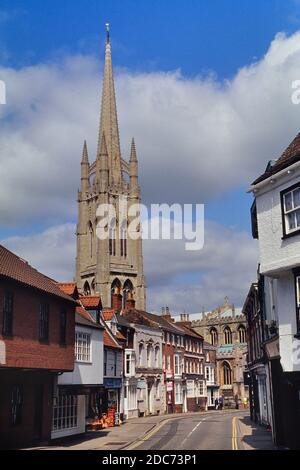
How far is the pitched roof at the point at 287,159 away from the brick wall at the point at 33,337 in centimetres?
1141

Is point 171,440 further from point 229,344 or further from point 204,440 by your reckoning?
point 229,344

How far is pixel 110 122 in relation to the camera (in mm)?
130375

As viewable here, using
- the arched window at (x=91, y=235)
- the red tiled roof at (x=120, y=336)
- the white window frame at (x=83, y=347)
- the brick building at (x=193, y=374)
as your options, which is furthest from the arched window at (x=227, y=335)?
the white window frame at (x=83, y=347)

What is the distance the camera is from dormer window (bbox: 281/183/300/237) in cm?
2056

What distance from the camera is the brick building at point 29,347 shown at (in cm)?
2461

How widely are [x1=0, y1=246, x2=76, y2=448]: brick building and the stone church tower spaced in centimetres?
7723

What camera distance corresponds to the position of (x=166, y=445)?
91.7 feet

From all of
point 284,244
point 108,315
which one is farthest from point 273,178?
point 108,315

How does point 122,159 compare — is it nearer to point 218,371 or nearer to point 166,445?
point 218,371

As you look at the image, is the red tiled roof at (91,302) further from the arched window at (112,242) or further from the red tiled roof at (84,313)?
the arched window at (112,242)

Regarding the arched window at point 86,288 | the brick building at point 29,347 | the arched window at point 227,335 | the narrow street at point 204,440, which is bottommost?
the narrow street at point 204,440

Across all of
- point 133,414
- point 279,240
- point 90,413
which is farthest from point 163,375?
point 279,240

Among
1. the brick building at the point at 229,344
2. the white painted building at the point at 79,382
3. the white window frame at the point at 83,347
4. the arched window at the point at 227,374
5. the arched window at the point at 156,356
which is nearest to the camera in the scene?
the white painted building at the point at 79,382
